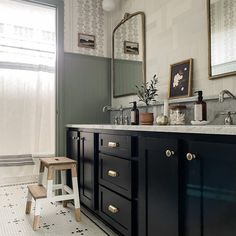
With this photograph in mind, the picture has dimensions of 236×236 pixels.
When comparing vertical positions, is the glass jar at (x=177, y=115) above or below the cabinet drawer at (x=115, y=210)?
above

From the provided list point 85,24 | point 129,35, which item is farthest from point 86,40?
point 129,35

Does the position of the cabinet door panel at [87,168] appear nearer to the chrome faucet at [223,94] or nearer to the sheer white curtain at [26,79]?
the chrome faucet at [223,94]

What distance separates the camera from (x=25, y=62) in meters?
3.45

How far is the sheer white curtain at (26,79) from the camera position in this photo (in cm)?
331

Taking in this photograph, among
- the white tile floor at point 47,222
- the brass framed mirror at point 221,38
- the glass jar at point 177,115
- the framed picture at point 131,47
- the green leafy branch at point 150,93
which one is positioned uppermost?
the framed picture at point 131,47

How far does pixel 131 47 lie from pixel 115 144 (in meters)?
1.29

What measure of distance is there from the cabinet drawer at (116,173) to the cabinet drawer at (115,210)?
6 centimetres

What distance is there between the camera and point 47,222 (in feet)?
7.11

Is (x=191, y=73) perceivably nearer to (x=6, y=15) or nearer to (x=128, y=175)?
(x=128, y=175)

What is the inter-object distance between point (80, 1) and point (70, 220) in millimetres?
2411

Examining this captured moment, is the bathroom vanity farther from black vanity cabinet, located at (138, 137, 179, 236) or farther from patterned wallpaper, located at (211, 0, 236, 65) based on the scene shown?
patterned wallpaper, located at (211, 0, 236, 65)

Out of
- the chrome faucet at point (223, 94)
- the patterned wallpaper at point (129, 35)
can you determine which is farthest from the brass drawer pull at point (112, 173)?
the patterned wallpaper at point (129, 35)

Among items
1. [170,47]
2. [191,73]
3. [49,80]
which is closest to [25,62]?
[49,80]

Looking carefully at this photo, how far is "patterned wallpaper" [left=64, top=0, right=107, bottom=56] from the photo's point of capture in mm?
2898
